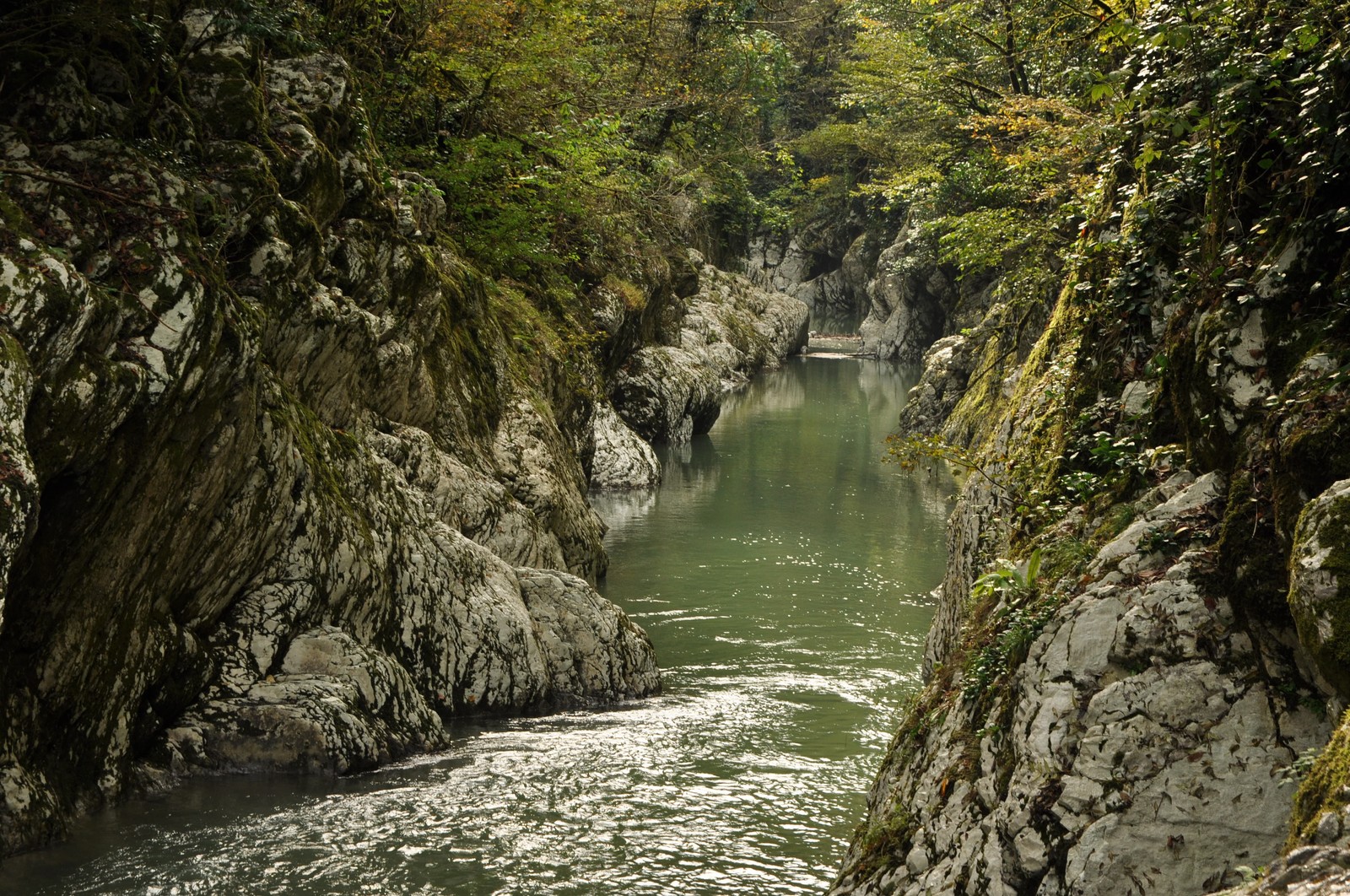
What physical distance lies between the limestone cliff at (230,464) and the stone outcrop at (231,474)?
0.07 feet

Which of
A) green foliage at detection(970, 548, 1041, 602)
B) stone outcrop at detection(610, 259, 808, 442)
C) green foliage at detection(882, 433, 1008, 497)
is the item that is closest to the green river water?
green foliage at detection(970, 548, 1041, 602)

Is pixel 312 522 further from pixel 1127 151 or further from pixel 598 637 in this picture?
pixel 1127 151

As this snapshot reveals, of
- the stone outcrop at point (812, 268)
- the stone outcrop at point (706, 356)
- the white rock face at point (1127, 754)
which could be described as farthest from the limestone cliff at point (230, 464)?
the stone outcrop at point (812, 268)

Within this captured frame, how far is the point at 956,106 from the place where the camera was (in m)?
27.5

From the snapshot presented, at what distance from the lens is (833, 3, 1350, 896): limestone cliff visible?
4176 mm

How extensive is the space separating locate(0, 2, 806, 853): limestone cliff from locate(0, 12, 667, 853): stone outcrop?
0.07 ft

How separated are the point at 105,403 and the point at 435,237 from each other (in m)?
9.63

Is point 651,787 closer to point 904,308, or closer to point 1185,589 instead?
point 1185,589

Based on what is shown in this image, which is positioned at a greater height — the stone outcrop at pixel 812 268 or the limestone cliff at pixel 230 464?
the stone outcrop at pixel 812 268

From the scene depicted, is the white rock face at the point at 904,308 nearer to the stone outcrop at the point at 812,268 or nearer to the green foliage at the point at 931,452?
the stone outcrop at the point at 812,268

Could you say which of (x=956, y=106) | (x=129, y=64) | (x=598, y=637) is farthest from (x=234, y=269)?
(x=956, y=106)

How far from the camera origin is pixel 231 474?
7.71 metres

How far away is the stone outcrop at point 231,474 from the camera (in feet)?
20.1

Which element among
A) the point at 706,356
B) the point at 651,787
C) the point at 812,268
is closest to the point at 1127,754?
the point at 651,787
